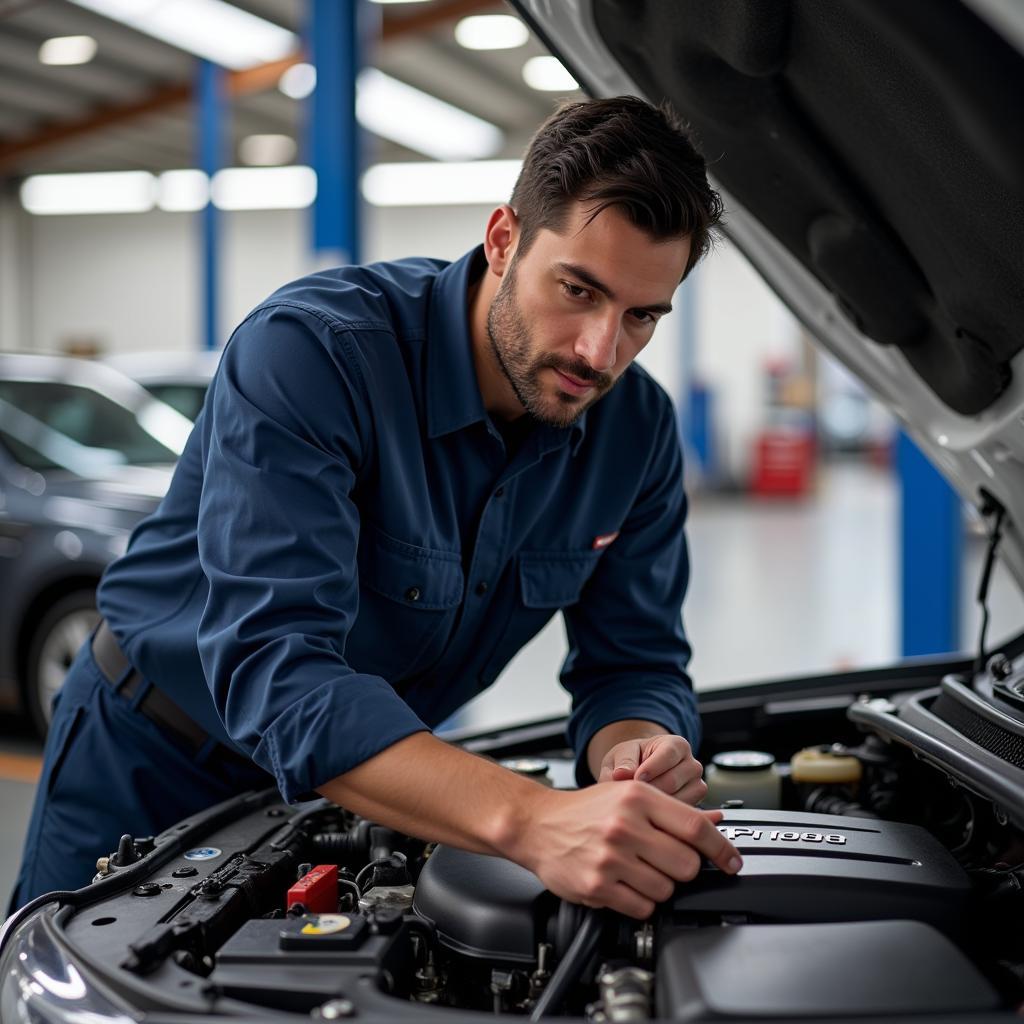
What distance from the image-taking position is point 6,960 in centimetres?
107

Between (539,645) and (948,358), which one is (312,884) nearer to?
(948,358)

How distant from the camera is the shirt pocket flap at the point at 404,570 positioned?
1.38m

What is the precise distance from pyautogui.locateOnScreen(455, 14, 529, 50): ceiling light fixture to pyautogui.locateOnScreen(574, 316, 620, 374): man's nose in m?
7.98

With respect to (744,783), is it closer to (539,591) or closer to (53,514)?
(539,591)

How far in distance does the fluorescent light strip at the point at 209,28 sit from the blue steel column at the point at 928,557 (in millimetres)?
6088

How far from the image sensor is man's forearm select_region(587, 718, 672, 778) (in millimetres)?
1472

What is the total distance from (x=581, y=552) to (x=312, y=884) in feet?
1.95

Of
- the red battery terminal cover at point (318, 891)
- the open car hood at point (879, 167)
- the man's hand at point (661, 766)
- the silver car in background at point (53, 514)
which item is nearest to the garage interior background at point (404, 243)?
the silver car in background at point (53, 514)

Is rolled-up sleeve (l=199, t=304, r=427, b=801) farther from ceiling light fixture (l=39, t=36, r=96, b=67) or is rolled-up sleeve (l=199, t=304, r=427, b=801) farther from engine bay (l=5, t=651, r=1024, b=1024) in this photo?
ceiling light fixture (l=39, t=36, r=96, b=67)

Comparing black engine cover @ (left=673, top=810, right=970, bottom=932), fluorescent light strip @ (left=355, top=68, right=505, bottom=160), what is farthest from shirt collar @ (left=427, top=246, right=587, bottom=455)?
fluorescent light strip @ (left=355, top=68, right=505, bottom=160)

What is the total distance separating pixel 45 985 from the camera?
993mm

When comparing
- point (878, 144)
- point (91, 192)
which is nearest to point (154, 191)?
point (91, 192)

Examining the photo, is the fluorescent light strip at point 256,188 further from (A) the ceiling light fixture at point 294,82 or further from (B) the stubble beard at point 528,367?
(B) the stubble beard at point 528,367

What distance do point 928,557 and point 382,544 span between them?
3348mm
